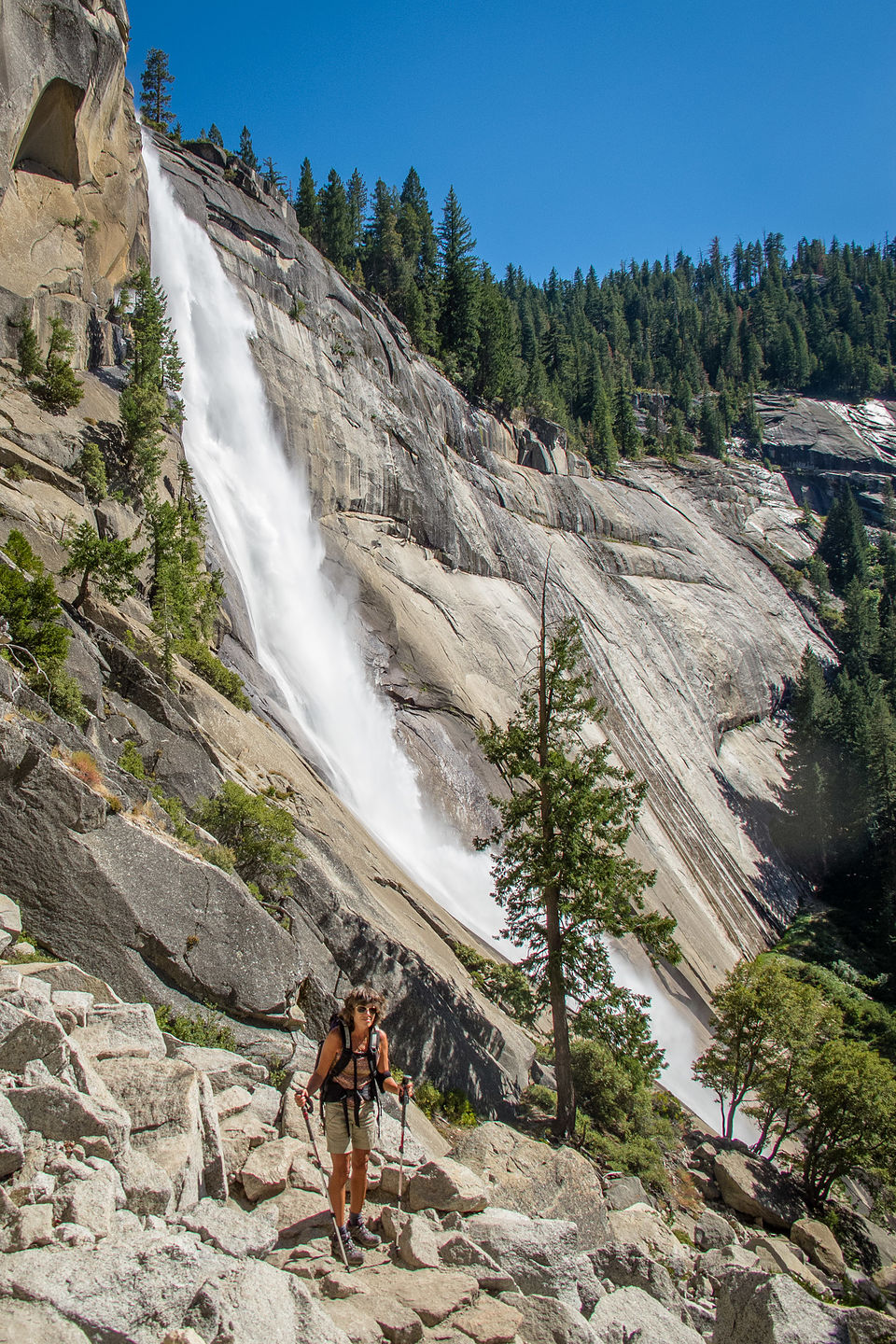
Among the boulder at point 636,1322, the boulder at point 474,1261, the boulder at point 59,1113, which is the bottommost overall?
the boulder at point 636,1322

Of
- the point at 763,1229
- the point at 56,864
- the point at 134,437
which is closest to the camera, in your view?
the point at 56,864

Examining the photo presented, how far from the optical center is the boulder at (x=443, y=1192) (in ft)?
23.7

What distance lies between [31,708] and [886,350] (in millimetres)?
154493

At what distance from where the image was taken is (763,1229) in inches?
600

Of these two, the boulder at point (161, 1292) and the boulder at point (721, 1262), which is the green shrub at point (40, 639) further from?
the boulder at point (721, 1262)

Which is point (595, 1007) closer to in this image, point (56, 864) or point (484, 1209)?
point (484, 1209)

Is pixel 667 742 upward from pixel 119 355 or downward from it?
downward

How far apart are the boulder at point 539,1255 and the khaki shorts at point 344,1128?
51.7 inches

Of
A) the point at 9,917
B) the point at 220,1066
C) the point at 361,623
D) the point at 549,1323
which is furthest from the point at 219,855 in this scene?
the point at 361,623

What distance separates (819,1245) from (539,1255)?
10989 mm

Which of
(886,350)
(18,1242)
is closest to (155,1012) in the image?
(18,1242)

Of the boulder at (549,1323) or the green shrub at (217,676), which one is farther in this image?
the green shrub at (217,676)

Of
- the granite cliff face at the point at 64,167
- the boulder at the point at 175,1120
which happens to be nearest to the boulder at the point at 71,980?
the boulder at the point at 175,1120

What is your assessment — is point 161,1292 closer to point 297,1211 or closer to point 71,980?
point 297,1211
